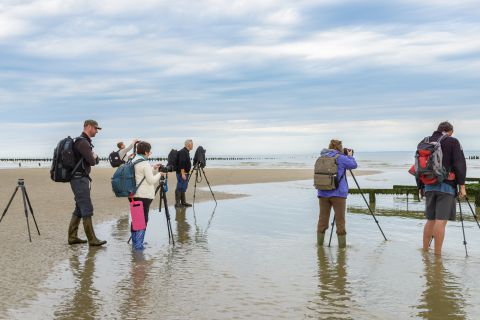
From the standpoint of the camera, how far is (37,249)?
9898 mm

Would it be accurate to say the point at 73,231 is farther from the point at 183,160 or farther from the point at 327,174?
the point at 183,160

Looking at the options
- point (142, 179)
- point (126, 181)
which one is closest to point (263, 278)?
point (142, 179)

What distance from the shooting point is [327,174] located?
974cm

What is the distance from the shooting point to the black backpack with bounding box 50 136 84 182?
9.75 metres

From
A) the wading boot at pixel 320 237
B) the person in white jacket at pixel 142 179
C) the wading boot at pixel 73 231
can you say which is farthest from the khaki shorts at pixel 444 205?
the wading boot at pixel 73 231

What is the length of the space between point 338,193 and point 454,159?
6.87 ft

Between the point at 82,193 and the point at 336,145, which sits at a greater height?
the point at 336,145

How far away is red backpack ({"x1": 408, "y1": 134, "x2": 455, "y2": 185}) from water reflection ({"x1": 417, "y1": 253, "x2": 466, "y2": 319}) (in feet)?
4.53

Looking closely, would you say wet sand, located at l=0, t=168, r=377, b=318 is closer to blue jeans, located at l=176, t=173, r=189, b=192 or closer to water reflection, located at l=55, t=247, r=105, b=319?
water reflection, located at l=55, t=247, r=105, b=319

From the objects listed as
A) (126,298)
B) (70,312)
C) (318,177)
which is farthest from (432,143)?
(70,312)

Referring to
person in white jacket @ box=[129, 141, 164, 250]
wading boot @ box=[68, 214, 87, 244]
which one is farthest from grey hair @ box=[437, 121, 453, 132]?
wading boot @ box=[68, 214, 87, 244]

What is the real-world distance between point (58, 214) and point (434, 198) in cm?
1051

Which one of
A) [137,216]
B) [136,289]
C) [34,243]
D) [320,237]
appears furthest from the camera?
[34,243]

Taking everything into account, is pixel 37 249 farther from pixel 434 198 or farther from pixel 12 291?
pixel 434 198
